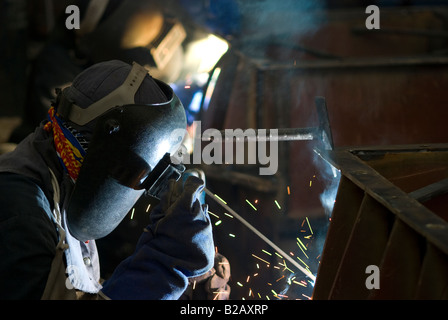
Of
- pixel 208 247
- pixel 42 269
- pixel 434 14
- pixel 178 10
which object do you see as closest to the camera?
pixel 42 269

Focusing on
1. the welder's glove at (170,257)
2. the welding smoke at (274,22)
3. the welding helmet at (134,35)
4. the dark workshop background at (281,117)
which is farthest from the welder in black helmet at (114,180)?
the welding smoke at (274,22)

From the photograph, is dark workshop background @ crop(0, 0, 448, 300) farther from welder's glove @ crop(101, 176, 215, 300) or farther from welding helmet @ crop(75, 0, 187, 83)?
welder's glove @ crop(101, 176, 215, 300)

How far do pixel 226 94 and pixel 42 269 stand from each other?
3009 millimetres

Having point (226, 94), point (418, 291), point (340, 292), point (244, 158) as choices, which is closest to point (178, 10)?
point (226, 94)

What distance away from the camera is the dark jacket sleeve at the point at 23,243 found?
5.25 feet

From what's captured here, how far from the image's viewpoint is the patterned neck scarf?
6.28 ft

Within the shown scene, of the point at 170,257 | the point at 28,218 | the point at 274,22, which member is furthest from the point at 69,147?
the point at 274,22

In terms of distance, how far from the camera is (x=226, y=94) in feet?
14.7

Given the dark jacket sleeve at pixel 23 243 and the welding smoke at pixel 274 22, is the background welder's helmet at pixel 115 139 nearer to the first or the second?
the dark jacket sleeve at pixel 23 243

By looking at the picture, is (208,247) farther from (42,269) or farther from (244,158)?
(244,158)

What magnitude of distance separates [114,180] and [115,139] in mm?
146

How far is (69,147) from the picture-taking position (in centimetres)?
192

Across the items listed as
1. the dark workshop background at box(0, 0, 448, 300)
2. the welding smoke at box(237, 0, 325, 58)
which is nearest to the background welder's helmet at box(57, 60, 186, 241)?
the dark workshop background at box(0, 0, 448, 300)

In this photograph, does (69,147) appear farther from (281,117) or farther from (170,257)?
(281,117)
